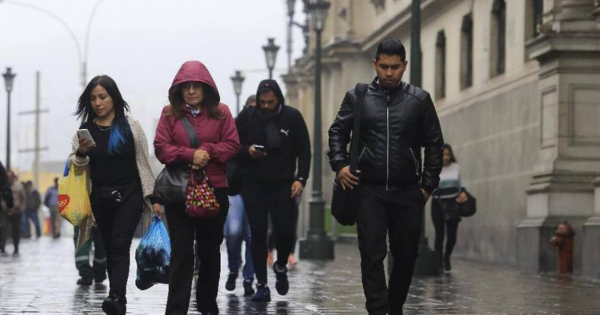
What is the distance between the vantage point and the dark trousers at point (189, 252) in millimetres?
10836

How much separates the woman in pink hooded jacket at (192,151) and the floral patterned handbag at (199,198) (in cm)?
7

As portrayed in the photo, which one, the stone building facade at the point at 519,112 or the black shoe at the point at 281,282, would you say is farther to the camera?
the stone building facade at the point at 519,112

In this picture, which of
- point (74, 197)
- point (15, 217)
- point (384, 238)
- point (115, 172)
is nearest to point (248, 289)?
point (74, 197)

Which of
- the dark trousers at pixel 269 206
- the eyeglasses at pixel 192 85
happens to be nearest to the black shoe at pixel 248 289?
the dark trousers at pixel 269 206

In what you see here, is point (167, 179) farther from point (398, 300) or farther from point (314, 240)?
point (314, 240)

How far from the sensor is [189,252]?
35.9ft

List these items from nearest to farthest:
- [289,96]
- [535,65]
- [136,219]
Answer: [136,219]
[535,65]
[289,96]

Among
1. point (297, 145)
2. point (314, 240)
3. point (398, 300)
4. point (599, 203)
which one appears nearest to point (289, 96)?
point (314, 240)

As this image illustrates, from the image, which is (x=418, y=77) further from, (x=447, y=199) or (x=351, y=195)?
(x=351, y=195)

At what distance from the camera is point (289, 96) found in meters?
60.8

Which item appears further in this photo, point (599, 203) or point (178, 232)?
point (599, 203)

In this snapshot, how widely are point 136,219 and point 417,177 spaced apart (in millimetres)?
2191

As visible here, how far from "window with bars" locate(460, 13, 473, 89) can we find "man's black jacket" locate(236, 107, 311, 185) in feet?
57.6

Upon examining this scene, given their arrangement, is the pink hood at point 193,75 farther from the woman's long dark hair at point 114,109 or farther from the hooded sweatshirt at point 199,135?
the woman's long dark hair at point 114,109
